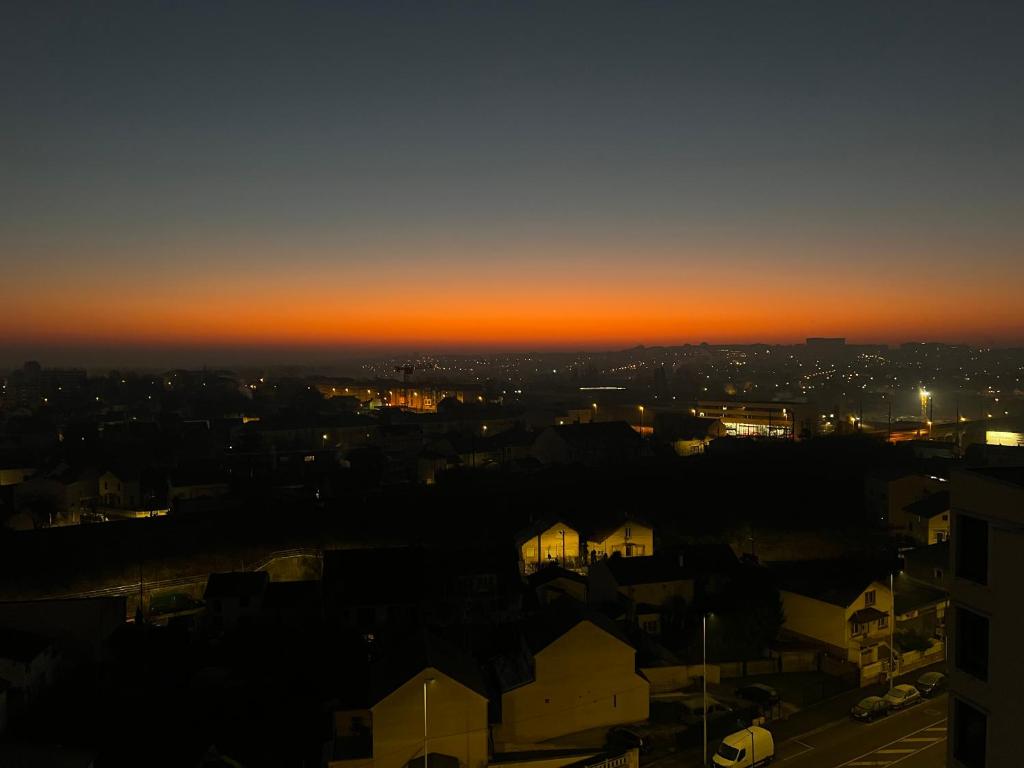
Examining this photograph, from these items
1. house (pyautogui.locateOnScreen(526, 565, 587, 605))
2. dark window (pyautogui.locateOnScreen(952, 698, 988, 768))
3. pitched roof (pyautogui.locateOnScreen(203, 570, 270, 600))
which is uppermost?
dark window (pyautogui.locateOnScreen(952, 698, 988, 768))

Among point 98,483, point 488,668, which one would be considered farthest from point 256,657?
point 98,483

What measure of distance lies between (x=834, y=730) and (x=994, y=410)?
133 ft

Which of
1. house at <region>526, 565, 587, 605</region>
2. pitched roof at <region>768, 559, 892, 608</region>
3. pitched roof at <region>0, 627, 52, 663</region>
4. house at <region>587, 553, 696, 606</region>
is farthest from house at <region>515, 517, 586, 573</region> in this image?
pitched roof at <region>0, 627, 52, 663</region>

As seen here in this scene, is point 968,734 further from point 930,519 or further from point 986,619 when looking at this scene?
point 930,519

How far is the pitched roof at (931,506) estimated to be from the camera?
15.2 metres

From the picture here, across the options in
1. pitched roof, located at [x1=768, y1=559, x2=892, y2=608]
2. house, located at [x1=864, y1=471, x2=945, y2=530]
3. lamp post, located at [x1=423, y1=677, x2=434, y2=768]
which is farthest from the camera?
house, located at [x1=864, y1=471, x2=945, y2=530]

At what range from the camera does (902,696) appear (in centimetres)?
835

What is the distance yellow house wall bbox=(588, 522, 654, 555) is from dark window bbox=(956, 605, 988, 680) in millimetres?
10646

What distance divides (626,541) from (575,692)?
641 centimetres

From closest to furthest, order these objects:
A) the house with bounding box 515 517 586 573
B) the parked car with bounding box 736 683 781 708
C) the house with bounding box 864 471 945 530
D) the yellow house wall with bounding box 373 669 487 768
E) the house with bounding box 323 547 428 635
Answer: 1. the yellow house wall with bounding box 373 669 487 768
2. the parked car with bounding box 736 683 781 708
3. the house with bounding box 323 547 428 635
4. the house with bounding box 515 517 586 573
5. the house with bounding box 864 471 945 530

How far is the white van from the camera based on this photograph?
682 centimetres

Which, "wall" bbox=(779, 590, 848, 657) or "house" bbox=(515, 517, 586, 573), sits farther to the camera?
"house" bbox=(515, 517, 586, 573)

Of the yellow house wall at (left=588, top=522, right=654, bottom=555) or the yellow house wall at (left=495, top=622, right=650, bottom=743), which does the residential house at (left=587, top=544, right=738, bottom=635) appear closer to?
the yellow house wall at (left=588, top=522, right=654, bottom=555)

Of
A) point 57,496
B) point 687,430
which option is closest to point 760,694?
point 57,496
